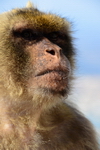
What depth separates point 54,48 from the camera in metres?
3.01

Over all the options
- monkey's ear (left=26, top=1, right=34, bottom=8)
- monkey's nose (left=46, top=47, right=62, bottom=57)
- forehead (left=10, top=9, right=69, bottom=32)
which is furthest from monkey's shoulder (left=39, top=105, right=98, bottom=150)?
monkey's ear (left=26, top=1, right=34, bottom=8)

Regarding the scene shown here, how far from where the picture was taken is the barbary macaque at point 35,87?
297 cm

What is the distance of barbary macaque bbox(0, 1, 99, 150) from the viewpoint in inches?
117

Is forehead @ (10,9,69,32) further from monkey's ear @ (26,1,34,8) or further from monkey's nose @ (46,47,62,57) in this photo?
monkey's nose @ (46,47,62,57)

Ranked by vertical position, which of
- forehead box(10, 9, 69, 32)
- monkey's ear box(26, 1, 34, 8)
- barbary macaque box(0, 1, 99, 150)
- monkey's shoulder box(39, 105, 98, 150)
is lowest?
monkey's shoulder box(39, 105, 98, 150)

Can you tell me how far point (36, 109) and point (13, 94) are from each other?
1.07 feet

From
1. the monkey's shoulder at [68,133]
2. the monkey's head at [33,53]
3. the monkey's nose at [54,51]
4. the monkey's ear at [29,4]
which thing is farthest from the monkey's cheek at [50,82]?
the monkey's ear at [29,4]

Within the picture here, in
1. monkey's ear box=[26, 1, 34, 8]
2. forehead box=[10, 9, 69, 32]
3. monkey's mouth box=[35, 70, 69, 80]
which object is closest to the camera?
monkey's mouth box=[35, 70, 69, 80]

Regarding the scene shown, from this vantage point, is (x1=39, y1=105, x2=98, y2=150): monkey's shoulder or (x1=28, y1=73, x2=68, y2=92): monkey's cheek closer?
(x1=28, y1=73, x2=68, y2=92): monkey's cheek

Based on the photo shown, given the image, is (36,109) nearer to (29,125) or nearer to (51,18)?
(29,125)

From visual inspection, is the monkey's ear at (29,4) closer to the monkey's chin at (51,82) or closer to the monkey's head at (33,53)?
the monkey's head at (33,53)

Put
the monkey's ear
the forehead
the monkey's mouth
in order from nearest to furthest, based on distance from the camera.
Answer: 1. the monkey's mouth
2. the forehead
3. the monkey's ear

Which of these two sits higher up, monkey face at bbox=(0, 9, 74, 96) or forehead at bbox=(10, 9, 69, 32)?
forehead at bbox=(10, 9, 69, 32)

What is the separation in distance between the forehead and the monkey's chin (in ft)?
2.05
